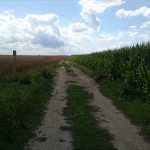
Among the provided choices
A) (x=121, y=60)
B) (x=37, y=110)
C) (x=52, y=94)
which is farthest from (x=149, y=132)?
(x=121, y=60)

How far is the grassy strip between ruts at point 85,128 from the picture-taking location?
9798mm

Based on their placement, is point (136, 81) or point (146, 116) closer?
point (146, 116)

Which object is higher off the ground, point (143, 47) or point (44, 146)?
point (143, 47)

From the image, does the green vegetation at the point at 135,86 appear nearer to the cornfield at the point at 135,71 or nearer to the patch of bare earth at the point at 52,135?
the cornfield at the point at 135,71

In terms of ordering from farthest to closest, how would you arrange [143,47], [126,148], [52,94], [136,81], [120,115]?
1. [143,47]
2. [52,94]
3. [136,81]
4. [120,115]
5. [126,148]

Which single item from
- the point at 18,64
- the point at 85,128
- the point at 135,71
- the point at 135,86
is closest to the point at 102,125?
the point at 85,128

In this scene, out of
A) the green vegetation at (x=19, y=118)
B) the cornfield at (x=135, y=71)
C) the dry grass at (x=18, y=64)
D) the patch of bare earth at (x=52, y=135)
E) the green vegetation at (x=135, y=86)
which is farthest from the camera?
the dry grass at (x=18, y=64)

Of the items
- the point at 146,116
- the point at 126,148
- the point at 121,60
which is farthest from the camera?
the point at 121,60

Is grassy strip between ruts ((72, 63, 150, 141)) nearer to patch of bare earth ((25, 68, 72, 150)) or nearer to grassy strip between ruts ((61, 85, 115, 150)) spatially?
grassy strip between ruts ((61, 85, 115, 150))

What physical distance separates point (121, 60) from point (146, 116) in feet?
40.6

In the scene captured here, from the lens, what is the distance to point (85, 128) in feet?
38.7

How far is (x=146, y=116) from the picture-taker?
Result: 534 inches

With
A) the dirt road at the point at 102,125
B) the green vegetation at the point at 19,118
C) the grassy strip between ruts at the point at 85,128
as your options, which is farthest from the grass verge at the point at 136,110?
the green vegetation at the point at 19,118

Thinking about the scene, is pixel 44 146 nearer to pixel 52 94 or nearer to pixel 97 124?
pixel 97 124
